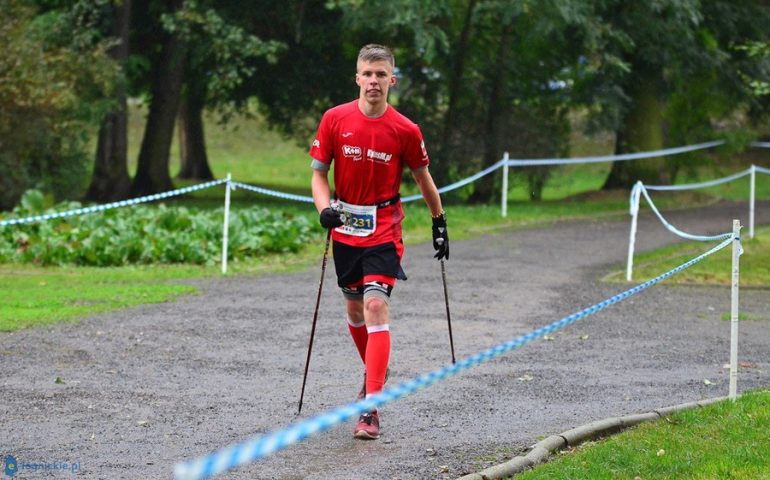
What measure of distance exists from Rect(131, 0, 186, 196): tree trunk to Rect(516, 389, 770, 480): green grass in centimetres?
2132

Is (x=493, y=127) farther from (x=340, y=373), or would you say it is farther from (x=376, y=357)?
(x=376, y=357)

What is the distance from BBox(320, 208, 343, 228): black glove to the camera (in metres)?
6.28

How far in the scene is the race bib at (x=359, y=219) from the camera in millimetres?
6492

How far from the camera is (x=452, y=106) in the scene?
84.2ft

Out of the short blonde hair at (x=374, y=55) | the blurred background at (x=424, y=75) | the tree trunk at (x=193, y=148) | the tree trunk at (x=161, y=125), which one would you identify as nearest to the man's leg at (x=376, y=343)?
the short blonde hair at (x=374, y=55)

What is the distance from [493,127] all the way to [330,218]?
19889 mm

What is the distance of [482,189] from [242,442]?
19.7m

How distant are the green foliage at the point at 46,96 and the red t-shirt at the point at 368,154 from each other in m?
14.7

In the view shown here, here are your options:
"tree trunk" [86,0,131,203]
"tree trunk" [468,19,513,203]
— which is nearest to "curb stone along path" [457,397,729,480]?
"tree trunk" [468,19,513,203]

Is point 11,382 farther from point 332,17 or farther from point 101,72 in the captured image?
point 332,17

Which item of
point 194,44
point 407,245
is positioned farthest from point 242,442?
point 194,44

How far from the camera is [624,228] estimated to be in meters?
20.2

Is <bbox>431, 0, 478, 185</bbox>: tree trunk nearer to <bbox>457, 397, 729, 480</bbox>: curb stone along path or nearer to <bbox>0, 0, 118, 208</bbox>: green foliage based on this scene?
<bbox>0, 0, 118, 208</bbox>: green foliage

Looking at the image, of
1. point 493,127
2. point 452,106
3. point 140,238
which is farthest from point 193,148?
point 140,238
